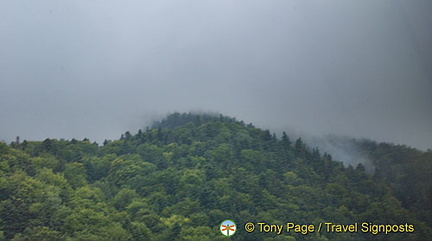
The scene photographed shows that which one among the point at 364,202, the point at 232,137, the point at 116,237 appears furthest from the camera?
the point at 232,137

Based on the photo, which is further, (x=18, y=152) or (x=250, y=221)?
(x=18, y=152)

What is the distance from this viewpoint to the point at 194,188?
92750mm

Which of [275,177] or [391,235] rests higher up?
[275,177]

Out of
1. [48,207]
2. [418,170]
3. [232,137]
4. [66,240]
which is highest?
[232,137]

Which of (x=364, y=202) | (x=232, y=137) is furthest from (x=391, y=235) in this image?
(x=232, y=137)

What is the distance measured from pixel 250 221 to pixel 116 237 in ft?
62.4

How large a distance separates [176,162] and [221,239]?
50.3 m

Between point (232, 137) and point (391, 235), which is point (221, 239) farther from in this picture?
point (232, 137)

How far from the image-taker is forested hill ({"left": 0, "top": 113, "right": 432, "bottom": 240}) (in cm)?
6775

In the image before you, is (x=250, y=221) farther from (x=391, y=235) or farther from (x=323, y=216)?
(x=391, y=235)

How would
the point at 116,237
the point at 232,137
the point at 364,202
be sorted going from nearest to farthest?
the point at 116,237
the point at 364,202
the point at 232,137

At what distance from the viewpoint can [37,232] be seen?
200 ft

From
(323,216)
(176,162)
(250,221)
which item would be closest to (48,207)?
(250,221)

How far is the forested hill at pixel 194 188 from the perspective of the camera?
67.8 metres
